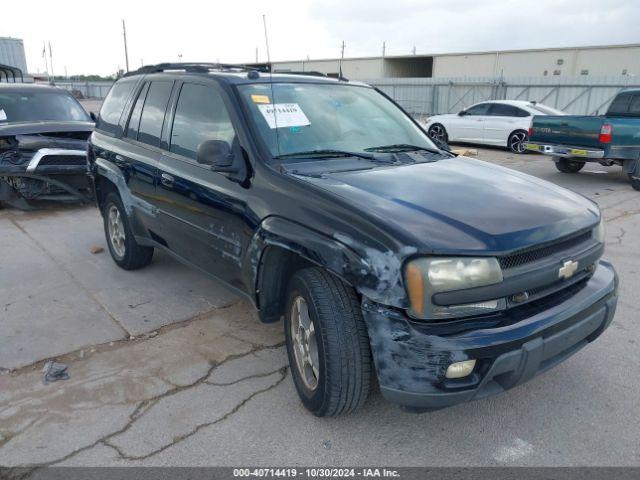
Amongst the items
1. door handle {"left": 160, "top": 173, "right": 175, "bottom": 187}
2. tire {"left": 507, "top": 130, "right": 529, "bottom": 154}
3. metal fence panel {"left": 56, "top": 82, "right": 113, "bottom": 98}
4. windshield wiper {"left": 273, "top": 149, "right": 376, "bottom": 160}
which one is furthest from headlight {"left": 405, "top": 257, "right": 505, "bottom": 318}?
metal fence panel {"left": 56, "top": 82, "right": 113, "bottom": 98}

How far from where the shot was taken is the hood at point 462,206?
233cm

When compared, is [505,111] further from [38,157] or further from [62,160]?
[38,157]

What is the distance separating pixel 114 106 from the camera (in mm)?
5027

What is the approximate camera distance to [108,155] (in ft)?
15.9

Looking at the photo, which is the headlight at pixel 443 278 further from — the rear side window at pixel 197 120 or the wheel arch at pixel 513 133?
the wheel arch at pixel 513 133

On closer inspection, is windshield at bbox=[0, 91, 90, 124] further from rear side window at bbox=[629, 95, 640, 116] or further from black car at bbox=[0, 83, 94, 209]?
rear side window at bbox=[629, 95, 640, 116]

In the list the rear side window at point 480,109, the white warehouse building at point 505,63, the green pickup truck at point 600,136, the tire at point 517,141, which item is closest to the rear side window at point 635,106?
the green pickup truck at point 600,136

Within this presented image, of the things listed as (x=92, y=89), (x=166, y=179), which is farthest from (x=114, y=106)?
(x=92, y=89)

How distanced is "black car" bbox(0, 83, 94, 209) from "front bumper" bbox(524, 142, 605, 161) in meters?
8.26

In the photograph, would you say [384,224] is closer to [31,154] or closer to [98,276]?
[98,276]

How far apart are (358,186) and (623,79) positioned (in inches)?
794

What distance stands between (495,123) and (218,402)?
13464 mm

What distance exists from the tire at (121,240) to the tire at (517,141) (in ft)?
38.7

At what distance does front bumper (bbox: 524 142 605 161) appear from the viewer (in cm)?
940
